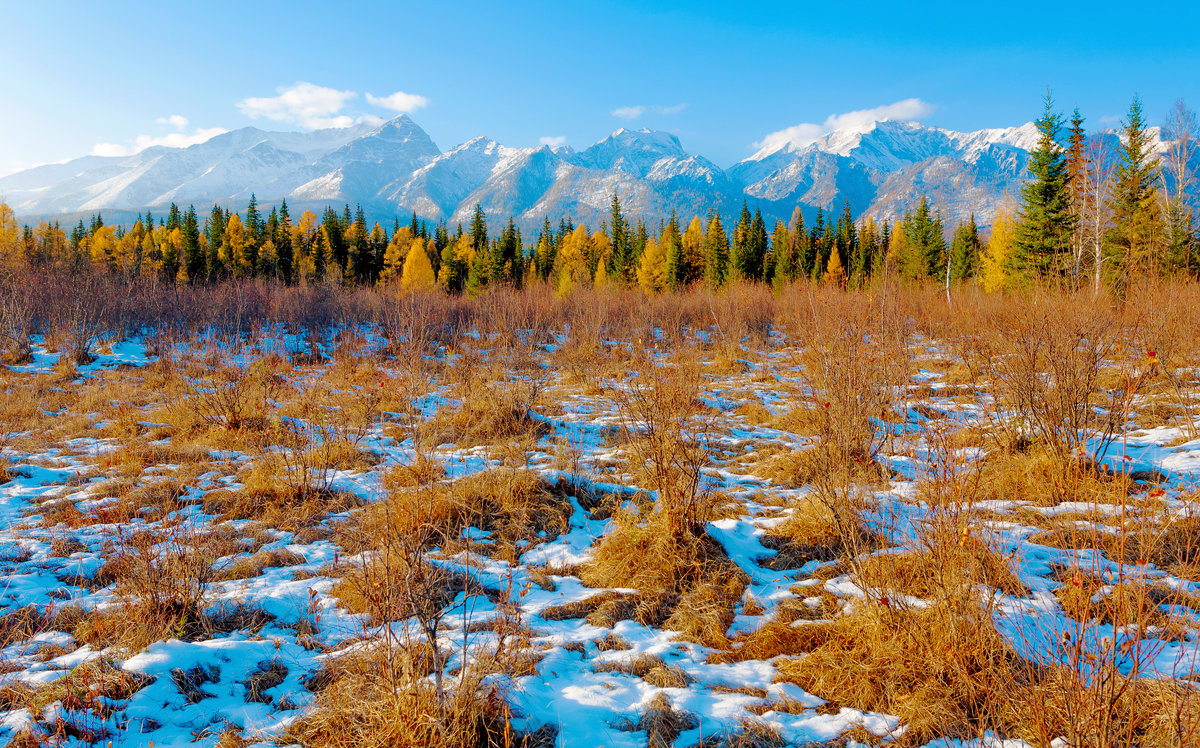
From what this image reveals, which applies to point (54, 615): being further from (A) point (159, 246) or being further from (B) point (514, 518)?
(A) point (159, 246)

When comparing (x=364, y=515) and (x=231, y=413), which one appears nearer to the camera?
(x=364, y=515)

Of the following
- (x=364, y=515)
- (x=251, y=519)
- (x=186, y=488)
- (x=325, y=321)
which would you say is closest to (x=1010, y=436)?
(x=364, y=515)

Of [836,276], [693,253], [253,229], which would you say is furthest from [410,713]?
[253,229]

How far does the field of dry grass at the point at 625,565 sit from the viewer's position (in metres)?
2.15

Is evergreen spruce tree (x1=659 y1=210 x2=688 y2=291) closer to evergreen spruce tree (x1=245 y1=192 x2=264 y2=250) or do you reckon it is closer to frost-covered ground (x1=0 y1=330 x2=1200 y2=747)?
frost-covered ground (x1=0 y1=330 x2=1200 y2=747)

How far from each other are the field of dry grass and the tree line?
443 centimetres

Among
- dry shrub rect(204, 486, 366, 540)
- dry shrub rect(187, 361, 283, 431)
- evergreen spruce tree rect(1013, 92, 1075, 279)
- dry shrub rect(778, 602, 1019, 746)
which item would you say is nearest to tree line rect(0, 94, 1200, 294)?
evergreen spruce tree rect(1013, 92, 1075, 279)

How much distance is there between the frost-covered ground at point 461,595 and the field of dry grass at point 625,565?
0.07 ft

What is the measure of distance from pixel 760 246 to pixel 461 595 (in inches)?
1787

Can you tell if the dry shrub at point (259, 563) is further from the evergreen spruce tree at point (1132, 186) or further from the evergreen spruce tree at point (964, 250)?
the evergreen spruce tree at point (964, 250)

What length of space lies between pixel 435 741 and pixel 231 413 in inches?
237

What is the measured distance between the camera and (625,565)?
12.1ft

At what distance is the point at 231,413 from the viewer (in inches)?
255

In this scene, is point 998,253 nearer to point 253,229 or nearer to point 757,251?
point 757,251
